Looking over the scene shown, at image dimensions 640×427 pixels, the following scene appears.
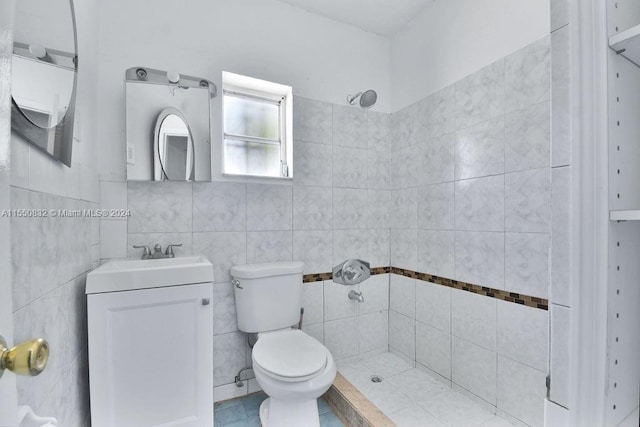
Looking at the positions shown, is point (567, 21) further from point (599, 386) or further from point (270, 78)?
point (270, 78)

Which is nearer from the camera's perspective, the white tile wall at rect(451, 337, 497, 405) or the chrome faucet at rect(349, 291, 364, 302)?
the white tile wall at rect(451, 337, 497, 405)

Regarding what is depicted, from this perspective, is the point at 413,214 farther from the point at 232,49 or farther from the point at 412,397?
the point at 232,49

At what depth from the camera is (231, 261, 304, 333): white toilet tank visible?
1.68 m

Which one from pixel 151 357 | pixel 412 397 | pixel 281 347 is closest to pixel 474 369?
pixel 412 397

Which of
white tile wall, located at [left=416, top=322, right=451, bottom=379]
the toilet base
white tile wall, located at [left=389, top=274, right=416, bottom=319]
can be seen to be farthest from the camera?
white tile wall, located at [left=389, top=274, right=416, bottom=319]

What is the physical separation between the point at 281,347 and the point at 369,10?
2167 mm

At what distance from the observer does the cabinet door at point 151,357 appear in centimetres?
119

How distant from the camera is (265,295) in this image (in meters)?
1.71

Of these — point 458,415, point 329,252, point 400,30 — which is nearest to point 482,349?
point 458,415

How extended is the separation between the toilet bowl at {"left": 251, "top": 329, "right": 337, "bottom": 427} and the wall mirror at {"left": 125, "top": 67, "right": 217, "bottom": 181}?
997 millimetres

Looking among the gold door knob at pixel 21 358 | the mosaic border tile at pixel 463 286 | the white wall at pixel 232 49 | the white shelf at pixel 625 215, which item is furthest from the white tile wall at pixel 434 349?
the gold door knob at pixel 21 358

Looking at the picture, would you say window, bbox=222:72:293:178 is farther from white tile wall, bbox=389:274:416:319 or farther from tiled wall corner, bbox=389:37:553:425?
white tile wall, bbox=389:274:416:319

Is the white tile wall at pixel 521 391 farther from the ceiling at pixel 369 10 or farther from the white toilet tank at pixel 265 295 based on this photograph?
the ceiling at pixel 369 10

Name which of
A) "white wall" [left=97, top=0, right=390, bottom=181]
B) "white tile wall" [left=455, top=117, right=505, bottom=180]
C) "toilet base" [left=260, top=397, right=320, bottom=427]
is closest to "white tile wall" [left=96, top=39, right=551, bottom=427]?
"white tile wall" [left=455, top=117, right=505, bottom=180]
